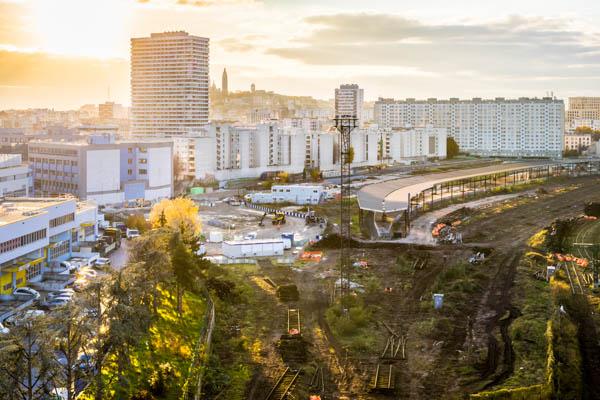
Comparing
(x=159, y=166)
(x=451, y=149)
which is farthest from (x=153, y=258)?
(x=451, y=149)

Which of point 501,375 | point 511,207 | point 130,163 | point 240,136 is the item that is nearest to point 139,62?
point 240,136

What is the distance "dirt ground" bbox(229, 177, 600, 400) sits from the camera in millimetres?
7695

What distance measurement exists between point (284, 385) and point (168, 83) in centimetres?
3757

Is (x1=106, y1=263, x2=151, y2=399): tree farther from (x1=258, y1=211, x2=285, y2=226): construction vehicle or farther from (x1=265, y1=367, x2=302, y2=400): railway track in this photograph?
(x1=258, y1=211, x2=285, y2=226): construction vehicle

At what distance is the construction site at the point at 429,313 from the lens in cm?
767

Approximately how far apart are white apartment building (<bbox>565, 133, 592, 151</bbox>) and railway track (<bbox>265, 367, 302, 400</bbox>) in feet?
167

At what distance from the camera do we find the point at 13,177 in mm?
20719

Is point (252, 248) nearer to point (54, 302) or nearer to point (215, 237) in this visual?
point (215, 237)

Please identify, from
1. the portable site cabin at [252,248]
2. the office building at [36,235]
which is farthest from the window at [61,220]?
the portable site cabin at [252,248]

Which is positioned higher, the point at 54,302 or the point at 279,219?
the point at 279,219

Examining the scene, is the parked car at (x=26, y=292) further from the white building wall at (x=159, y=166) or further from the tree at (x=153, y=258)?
the white building wall at (x=159, y=166)

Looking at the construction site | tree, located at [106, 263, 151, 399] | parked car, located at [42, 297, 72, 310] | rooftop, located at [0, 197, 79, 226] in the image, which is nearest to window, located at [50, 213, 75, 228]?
rooftop, located at [0, 197, 79, 226]

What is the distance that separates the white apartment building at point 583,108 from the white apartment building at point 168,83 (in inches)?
2020

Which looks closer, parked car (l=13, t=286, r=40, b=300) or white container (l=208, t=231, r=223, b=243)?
parked car (l=13, t=286, r=40, b=300)
